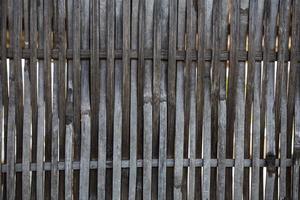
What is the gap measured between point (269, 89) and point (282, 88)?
0.09 meters

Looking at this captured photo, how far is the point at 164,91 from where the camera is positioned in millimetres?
2887

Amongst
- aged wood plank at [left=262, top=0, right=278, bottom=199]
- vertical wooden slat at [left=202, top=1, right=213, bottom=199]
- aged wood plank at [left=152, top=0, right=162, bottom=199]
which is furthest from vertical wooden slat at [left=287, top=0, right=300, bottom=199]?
aged wood plank at [left=152, top=0, right=162, bottom=199]

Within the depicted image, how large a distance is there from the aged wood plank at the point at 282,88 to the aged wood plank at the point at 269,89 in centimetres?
4

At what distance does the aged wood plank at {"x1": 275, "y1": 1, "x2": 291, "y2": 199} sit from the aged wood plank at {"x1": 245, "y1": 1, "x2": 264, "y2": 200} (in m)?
0.14

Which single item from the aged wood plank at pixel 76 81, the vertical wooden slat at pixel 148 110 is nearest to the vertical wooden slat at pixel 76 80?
the aged wood plank at pixel 76 81

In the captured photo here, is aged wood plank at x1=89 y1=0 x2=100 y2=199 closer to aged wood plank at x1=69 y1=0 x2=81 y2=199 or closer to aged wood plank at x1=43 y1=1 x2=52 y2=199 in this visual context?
aged wood plank at x1=69 y1=0 x2=81 y2=199

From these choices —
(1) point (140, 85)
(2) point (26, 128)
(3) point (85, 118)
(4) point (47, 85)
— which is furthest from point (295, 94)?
(2) point (26, 128)

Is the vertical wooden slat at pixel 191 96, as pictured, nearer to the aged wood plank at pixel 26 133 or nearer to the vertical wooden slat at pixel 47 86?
the vertical wooden slat at pixel 47 86

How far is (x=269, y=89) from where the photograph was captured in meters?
2.95

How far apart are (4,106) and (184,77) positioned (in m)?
1.24

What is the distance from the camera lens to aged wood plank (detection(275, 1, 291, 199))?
2.91 meters

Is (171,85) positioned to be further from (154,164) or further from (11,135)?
(11,135)

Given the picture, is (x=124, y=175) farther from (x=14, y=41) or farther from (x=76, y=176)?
(x=14, y=41)

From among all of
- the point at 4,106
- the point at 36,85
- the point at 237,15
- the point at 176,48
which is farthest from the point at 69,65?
the point at 237,15
